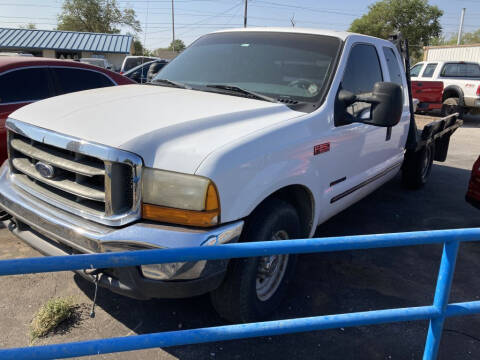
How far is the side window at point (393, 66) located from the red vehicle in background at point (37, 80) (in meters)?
3.64

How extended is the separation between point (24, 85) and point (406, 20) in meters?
50.7

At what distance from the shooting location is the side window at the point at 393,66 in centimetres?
445

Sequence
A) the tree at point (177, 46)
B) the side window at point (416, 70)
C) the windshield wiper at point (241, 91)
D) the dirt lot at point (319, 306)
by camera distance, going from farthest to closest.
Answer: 1. the tree at point (177, 46)
2. the side window at point (416, 70)
3. the windshield wiper at point (241, 91)
4. the dirt lot at point (319, 306)

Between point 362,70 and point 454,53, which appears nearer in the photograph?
point 362,70

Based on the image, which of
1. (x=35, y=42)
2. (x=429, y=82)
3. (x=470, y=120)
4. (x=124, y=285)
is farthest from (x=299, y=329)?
(x=35, y=42)

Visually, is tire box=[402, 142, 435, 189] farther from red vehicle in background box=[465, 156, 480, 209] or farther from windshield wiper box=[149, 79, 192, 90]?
windshield wiper box=[149, 79, 192, 90]

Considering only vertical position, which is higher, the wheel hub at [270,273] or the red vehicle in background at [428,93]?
the red vehicle in background at [428,93]

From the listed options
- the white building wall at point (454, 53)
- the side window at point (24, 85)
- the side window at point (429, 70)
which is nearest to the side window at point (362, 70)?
the side window at point (24, 85)

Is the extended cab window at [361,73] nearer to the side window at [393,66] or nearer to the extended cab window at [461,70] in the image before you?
the side window at [393,66]

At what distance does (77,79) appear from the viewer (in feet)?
18.0

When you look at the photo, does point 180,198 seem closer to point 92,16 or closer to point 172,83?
point 172,83

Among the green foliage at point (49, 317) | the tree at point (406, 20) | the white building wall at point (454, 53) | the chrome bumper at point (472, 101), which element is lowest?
the green foliage at point (49, 317)

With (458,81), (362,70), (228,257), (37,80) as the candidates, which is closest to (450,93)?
(458,81)

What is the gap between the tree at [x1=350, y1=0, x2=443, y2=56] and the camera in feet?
154
